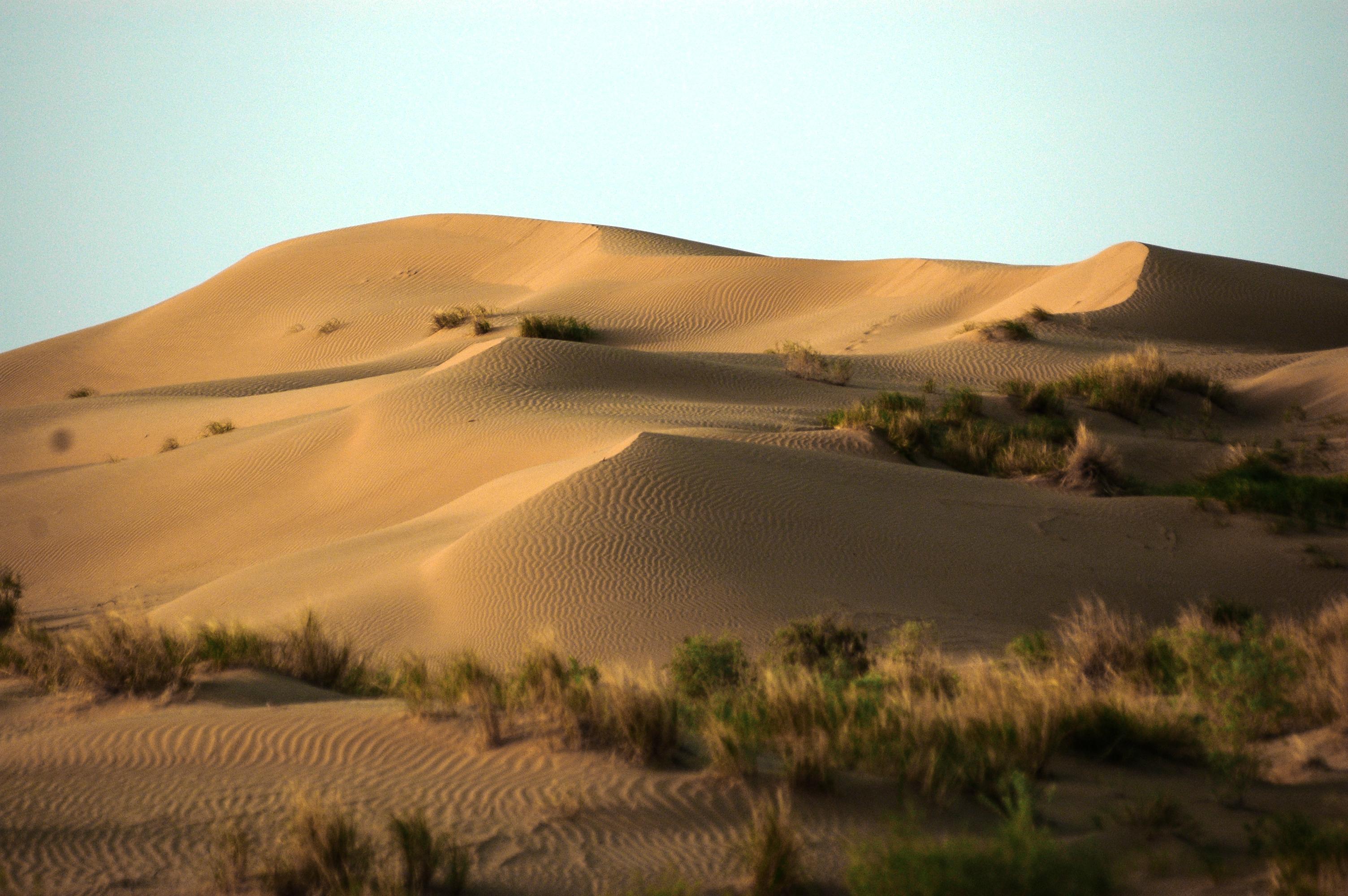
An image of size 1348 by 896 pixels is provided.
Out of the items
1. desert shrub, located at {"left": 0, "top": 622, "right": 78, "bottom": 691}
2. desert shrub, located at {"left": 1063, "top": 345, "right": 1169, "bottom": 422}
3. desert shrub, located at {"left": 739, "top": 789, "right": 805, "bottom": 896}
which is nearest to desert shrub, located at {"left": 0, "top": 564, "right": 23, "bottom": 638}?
desert shrub, located at {"left": 0, "top": 622, "right": 78, "bottom": 691}

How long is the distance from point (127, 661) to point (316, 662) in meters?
1.33

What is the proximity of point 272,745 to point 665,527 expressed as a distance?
529cm

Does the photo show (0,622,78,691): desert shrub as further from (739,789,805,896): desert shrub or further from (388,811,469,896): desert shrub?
(739,789,805,896): desert shrub

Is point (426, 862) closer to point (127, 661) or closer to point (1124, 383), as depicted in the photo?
point (127, 661)

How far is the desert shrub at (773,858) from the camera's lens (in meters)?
4.03

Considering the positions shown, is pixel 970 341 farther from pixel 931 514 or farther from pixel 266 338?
pixel 266 338

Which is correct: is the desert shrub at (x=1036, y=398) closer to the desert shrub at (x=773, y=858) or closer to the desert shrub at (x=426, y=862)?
the desert shrub at (x=773, y=858)

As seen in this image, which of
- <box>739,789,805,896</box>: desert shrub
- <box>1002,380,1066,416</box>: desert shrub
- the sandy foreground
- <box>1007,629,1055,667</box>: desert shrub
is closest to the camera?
<box>739,789,805,896</box>: desert shrub

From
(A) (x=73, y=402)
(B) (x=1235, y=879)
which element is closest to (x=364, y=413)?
(A) (x=73, y=402)

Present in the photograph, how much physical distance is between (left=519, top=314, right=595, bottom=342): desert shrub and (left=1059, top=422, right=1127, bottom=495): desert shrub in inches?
547

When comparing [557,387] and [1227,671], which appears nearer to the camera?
[1227,671]

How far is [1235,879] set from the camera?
4.18 meters

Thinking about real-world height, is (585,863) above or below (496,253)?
below

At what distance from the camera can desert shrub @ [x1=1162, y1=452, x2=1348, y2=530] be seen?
39.0ft
